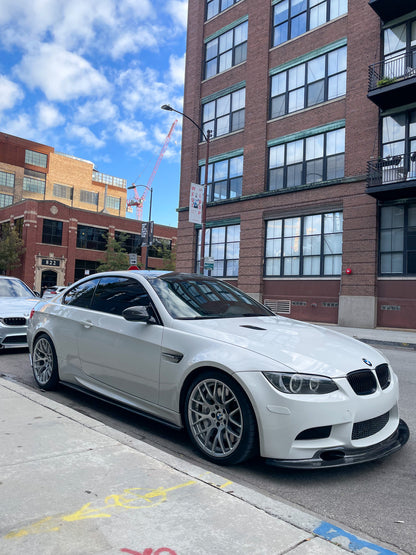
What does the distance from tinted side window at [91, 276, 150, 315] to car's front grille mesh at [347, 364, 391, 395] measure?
2104 mm

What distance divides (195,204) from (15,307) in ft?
47.2

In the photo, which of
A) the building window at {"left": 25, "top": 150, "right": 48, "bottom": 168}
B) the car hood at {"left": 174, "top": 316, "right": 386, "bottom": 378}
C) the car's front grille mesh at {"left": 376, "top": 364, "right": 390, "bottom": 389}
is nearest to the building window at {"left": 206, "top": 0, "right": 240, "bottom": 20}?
the car hood at {"left": 174, "top": 316, "right": 386, "bottom": 378}

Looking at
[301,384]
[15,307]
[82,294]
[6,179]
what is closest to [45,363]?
[82,294]

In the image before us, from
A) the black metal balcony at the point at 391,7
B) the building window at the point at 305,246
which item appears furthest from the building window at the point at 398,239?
the black metal balcony at the point at 391,7

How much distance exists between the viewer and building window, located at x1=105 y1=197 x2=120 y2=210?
84781mm

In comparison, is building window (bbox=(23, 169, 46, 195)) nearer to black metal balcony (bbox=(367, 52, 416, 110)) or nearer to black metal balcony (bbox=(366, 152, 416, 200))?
black metal balcony (bbox=(367, 52, 416, 110))

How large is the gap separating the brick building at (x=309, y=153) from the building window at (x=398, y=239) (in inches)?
1.7

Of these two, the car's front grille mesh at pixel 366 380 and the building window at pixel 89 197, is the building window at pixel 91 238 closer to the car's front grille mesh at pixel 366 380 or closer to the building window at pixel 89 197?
the building window at pixel 89 197

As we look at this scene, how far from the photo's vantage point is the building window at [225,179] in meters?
25.7

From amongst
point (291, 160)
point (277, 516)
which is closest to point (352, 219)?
point (291, 160)

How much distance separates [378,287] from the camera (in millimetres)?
19219

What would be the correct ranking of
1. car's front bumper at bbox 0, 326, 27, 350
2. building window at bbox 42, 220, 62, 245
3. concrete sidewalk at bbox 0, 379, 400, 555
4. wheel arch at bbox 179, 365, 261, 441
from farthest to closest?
building window at bbox 42, 220, 62, 245 < car's front bumper at bbox 0, 326, 27, 350 < wheel arch at bbox 179, 365, 261, 441 < concrete sidewalk at bbox 0, 379, 400, 555

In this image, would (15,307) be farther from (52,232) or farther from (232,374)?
(52,232)

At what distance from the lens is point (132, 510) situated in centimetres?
256
